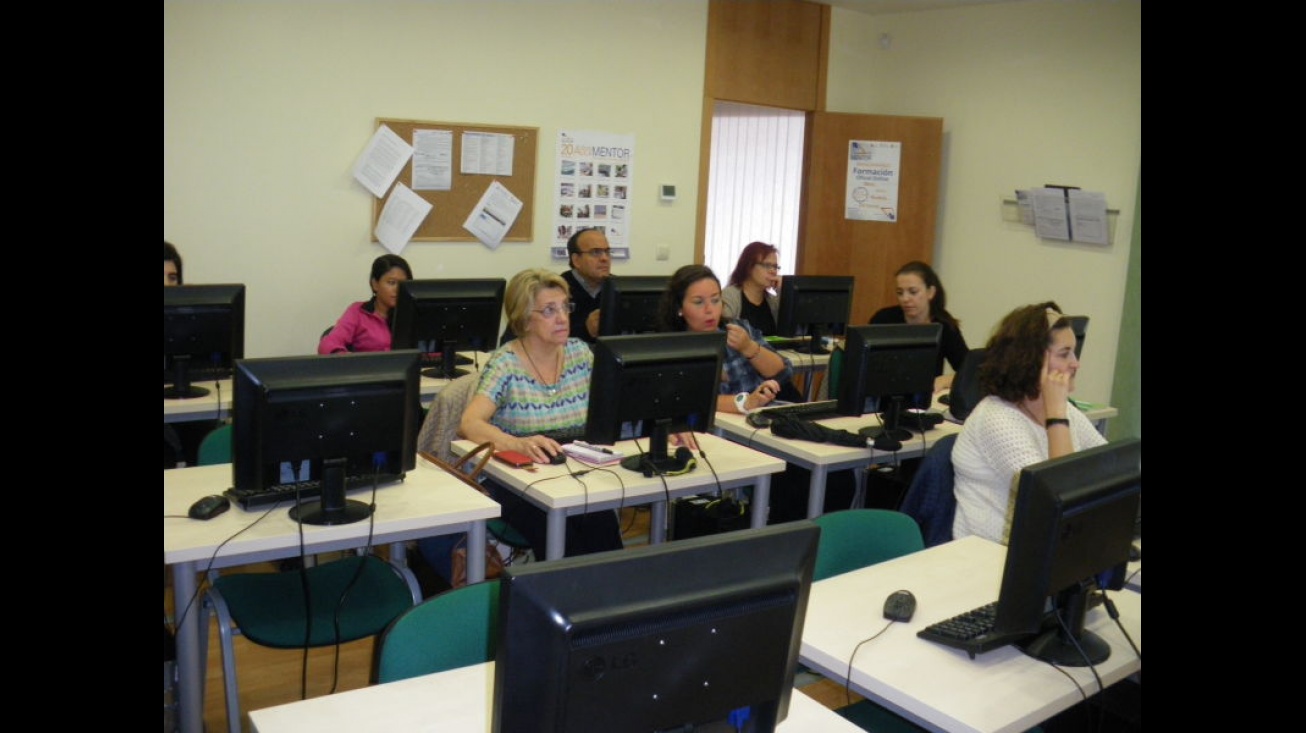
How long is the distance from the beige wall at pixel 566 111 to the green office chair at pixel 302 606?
9.30 feet

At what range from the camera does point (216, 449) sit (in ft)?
10.8

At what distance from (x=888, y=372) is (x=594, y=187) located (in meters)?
3.06

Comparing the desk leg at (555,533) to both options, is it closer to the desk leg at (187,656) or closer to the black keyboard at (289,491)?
the black keyboard at (289,491)

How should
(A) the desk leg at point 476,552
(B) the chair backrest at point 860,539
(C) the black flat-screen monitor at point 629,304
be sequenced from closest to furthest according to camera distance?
(B) the chair backrest at point 860,539
(A) the desk leg at point 476,552
(C) the black flat-screen monitor at point 629,304

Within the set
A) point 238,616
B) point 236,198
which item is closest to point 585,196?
point 236,198

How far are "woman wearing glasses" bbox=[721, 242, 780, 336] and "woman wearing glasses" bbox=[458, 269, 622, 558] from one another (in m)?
2.05

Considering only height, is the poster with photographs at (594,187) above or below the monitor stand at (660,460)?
above

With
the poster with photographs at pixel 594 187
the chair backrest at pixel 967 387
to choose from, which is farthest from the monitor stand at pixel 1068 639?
the poster with photographs at pixel 594 187

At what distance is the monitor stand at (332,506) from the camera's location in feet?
8.89

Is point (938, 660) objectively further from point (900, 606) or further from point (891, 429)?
point (891, 429)

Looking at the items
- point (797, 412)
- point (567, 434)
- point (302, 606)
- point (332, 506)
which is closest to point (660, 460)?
point (567, 434)
